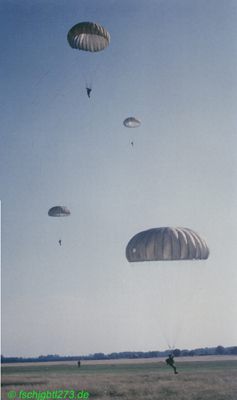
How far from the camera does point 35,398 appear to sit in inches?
955

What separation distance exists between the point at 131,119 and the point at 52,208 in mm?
10378

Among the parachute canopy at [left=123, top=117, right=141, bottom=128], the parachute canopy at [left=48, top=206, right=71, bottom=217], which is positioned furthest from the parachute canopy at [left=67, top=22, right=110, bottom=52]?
the parachute canopy at [left=48, top=206, right=71, bottom=217]

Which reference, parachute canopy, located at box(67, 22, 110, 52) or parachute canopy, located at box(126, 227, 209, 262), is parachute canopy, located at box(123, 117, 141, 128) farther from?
parachute canopy, located at box(126, 227, 209, 262)

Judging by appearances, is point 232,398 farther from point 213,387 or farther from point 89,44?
point 89,44

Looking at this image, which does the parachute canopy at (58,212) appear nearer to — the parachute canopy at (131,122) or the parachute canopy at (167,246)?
the parachute canopy at (131,122)

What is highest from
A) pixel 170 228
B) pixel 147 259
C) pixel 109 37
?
pixel 109 37

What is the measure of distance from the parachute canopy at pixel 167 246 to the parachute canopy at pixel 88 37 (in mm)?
11476

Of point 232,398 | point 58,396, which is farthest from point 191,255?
point 58,396

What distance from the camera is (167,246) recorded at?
2473cm

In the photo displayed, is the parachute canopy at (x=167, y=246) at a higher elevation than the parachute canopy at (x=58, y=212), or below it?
below

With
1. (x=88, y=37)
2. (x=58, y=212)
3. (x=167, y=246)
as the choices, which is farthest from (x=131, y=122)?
(x=167, y=246)

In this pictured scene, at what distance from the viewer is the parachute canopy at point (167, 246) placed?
24.8 meters

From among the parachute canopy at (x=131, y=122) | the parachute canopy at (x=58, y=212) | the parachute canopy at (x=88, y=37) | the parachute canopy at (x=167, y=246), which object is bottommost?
the parachute canopy at (x=167, y=246)

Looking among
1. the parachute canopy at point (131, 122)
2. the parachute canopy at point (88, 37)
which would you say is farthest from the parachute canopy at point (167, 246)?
the parachute canopy at point (88, 37)
